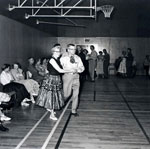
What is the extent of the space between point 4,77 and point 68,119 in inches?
92.4

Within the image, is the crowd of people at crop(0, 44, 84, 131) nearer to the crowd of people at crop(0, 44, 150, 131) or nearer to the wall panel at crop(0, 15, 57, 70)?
the crowd of people at crop(0, 44, 150, 131)

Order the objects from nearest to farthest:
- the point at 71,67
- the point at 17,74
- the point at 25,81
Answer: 1. the point at 71,67
2. the point at 25,81
3. the point at 17,74

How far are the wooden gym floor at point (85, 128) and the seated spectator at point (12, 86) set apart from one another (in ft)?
0.88

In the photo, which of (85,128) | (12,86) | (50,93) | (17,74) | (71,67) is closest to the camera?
(85,128)

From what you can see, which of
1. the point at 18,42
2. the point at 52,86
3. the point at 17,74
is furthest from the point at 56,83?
the point at 18,42

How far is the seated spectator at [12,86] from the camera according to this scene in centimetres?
788

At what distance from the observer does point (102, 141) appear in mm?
5137

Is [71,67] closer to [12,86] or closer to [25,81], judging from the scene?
[12,86]

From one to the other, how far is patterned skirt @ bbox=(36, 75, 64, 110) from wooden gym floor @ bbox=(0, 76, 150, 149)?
385mm

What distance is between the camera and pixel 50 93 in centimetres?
639

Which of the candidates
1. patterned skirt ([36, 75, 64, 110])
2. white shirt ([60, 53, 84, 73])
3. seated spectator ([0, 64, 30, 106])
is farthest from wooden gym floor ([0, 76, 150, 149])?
white shirt ([60, 53, 84, 73])

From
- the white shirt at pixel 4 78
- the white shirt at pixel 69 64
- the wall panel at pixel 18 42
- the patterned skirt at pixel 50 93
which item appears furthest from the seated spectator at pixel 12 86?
the white shirt at pixel 69 64

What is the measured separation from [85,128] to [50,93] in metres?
1.05

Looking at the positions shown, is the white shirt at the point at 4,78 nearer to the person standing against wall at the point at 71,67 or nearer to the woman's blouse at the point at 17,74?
the woman's blouse at the point at 17,74
